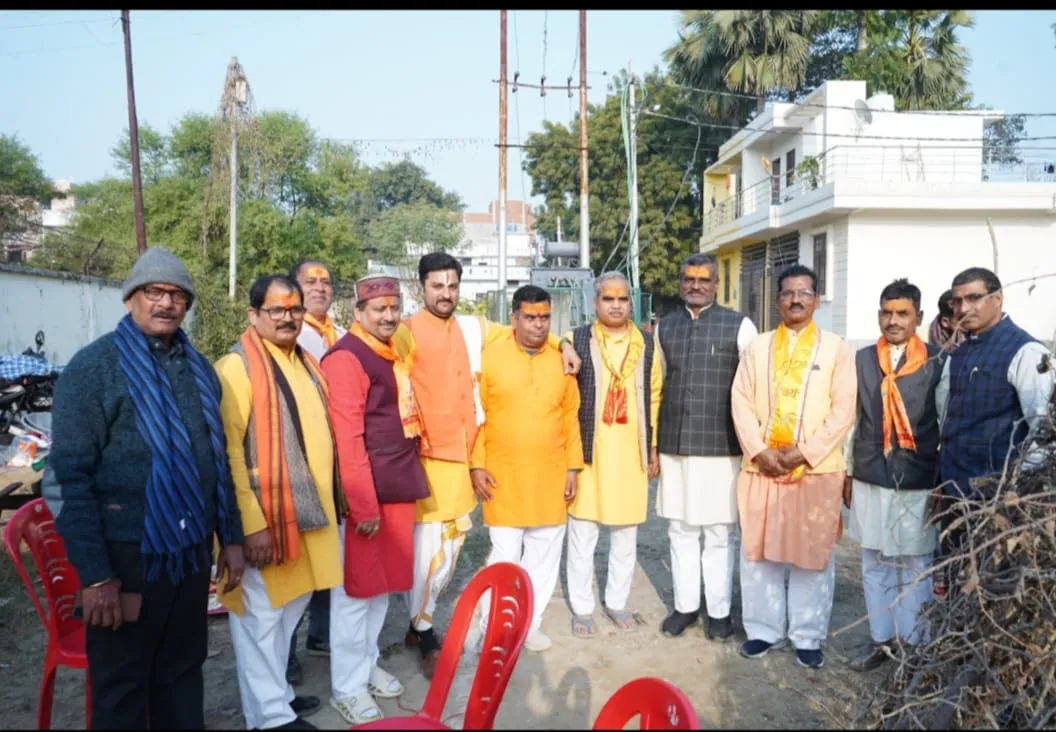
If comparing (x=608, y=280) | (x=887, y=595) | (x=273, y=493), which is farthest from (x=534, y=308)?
(x=887, y=595)

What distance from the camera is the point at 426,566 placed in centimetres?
388

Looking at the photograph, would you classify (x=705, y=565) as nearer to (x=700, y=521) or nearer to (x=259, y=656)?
(x=700, y=521)

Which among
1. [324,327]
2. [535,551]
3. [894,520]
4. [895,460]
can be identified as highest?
[324,327]

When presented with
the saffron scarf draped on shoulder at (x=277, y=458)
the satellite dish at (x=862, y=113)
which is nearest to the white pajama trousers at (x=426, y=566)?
the saffron scarf draped on shoulder at (x=277, y=458)

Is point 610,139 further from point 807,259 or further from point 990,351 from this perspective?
point 990,351

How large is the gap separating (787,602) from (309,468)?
2650 mm

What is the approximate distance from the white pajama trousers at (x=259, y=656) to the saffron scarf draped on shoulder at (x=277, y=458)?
0.53 feet

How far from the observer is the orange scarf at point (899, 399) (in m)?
3.75

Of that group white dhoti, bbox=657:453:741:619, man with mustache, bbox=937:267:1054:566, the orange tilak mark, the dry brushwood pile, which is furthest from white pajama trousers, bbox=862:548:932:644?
the orange tilak mark

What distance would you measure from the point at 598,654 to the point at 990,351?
94.3 inches

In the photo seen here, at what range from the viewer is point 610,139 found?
91.3ft

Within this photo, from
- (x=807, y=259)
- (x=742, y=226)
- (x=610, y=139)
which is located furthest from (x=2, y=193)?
(x=807, y=259)

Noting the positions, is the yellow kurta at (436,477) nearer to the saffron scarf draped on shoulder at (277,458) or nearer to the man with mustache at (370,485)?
the man with mustache at (370,485)

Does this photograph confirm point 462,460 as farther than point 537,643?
No
